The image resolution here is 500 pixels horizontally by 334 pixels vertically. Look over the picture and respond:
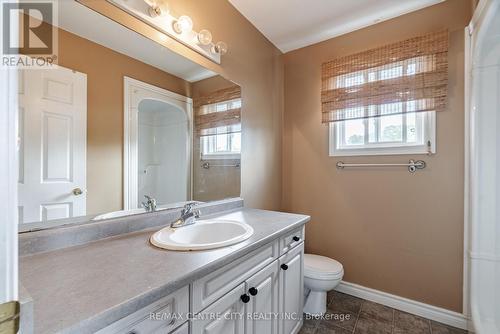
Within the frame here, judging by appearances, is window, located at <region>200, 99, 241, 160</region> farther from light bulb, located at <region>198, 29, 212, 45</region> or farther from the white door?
the white door

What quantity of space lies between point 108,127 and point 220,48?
3.19ft

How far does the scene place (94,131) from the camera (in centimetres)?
104

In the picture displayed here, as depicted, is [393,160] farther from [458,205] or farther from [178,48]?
[178,48]

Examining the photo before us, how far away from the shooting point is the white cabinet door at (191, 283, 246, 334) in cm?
82

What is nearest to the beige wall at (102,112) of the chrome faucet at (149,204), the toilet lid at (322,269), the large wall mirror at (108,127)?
the large wall mirror at (108,127)

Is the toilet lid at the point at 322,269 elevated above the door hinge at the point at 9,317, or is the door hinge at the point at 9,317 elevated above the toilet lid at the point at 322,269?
the door hinge at the point at 9,317

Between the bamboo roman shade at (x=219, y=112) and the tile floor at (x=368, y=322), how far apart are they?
5.30ft

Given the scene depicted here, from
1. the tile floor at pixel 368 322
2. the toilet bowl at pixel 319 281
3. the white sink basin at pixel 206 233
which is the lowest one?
the tile floor at pixel 368 322

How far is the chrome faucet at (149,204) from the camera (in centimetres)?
125

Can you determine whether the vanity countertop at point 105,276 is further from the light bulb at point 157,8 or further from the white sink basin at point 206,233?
the light bulb at point 157,8

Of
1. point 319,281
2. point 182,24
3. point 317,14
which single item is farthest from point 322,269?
point 317,14

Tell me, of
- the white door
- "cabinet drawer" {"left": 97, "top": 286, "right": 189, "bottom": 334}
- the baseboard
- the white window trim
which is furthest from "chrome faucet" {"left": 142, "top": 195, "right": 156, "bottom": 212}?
the baseboard

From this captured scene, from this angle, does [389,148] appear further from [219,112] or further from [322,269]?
[219,112]

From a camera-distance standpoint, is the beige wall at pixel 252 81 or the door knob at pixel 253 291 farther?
the beige wall at pixel 252 81
